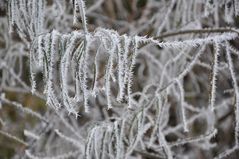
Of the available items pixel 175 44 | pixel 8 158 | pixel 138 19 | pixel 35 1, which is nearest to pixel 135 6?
pixel 138 19

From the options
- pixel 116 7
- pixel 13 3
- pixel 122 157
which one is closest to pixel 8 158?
pixel 116 7

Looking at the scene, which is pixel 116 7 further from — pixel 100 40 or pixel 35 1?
pixel 100 40

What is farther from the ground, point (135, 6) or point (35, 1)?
point (135, 6)

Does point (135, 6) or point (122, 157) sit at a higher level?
point (135, 6)

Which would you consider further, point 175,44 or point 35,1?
point 35,1

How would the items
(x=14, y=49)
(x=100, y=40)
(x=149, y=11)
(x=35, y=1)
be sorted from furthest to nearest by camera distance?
(x=149, y=11) → (x=14, y=49) → (x=35, y=1) → (x=100, y=40)

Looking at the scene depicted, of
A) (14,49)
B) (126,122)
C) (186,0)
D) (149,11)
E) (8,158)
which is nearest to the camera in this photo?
(126,122)

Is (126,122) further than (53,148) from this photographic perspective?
No

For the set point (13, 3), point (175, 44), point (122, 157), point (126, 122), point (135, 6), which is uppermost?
point (135, 6)

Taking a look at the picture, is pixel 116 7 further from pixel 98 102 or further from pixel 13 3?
pixel 13 3
